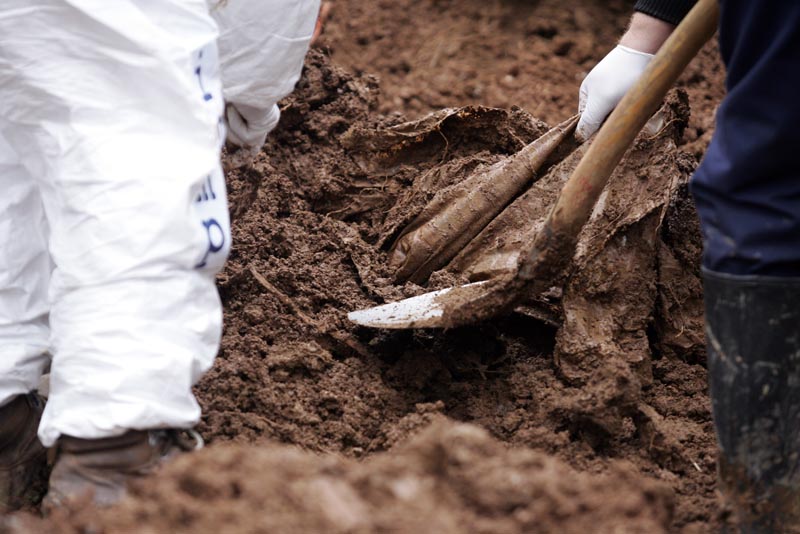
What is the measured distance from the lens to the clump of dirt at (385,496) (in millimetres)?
1287

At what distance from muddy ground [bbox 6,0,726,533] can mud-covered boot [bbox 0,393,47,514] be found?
39 cm

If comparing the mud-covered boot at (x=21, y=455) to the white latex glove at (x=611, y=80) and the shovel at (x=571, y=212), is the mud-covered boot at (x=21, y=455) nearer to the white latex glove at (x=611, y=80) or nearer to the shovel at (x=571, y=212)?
the shovel at (x=571, y=212)

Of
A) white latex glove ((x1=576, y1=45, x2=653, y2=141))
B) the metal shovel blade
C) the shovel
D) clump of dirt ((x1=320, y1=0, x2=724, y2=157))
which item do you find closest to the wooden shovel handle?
the shovel

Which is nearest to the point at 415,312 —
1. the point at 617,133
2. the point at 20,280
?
the point at 617,133

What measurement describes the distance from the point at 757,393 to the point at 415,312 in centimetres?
84

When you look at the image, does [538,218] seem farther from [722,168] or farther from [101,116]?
[101,116]

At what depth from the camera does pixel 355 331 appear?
7.70 feet

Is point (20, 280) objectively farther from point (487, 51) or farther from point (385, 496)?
point (487, 51)

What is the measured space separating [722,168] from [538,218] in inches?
33.4

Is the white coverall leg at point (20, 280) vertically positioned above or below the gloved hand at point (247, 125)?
below

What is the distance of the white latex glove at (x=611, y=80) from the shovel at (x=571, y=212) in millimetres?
332

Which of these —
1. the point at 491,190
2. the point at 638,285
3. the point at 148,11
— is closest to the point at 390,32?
the point at 491,190

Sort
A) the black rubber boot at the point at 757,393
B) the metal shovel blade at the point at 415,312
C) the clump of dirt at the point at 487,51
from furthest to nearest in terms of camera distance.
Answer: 1. the clump of dirt at the point at 487,51
2. the metal shovel blade at the point at 415,312
3. the black rubber boot at the point at 757,393

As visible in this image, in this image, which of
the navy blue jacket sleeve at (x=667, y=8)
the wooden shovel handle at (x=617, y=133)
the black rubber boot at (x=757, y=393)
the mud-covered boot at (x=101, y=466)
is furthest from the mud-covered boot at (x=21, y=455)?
the navy blue jacket sleeve at (x=667, y=8)
